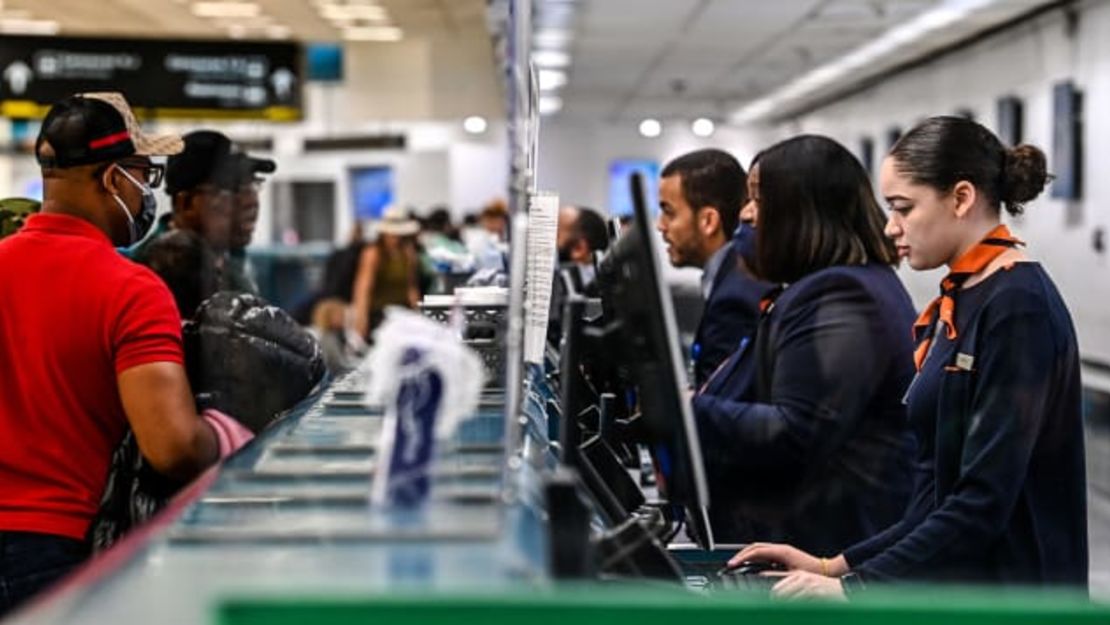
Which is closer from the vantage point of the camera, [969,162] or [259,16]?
[969,162]

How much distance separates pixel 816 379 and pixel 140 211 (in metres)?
1.26

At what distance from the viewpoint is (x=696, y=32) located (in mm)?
14703

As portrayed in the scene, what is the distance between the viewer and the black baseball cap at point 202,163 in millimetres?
4082

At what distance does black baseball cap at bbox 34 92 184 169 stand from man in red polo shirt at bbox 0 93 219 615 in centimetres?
12

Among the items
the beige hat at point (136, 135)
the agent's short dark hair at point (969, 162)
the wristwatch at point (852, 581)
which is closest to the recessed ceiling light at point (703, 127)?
the beige hat at point (136, 135)

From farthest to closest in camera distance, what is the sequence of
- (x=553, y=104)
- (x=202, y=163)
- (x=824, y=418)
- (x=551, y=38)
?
1. (x=553, y=104)
2. (x=551, y=38)
3. (x=202, y=163)
4. (x=824, y=418)

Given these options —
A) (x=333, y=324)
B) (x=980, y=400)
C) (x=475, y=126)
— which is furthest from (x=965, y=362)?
(x=475, y=126)

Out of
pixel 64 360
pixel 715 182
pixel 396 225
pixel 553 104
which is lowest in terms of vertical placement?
pixel 64 360

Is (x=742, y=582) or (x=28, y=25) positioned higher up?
(x=28, y=25)

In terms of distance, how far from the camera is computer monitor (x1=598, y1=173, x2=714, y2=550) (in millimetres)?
1894

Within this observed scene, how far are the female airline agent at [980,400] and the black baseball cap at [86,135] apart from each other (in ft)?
4.19

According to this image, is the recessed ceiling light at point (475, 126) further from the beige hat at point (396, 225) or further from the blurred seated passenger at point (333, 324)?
the beige hat at point (396, 225)

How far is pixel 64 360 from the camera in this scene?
268 centimetres

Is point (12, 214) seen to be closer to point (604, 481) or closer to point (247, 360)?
point (247, 360)
